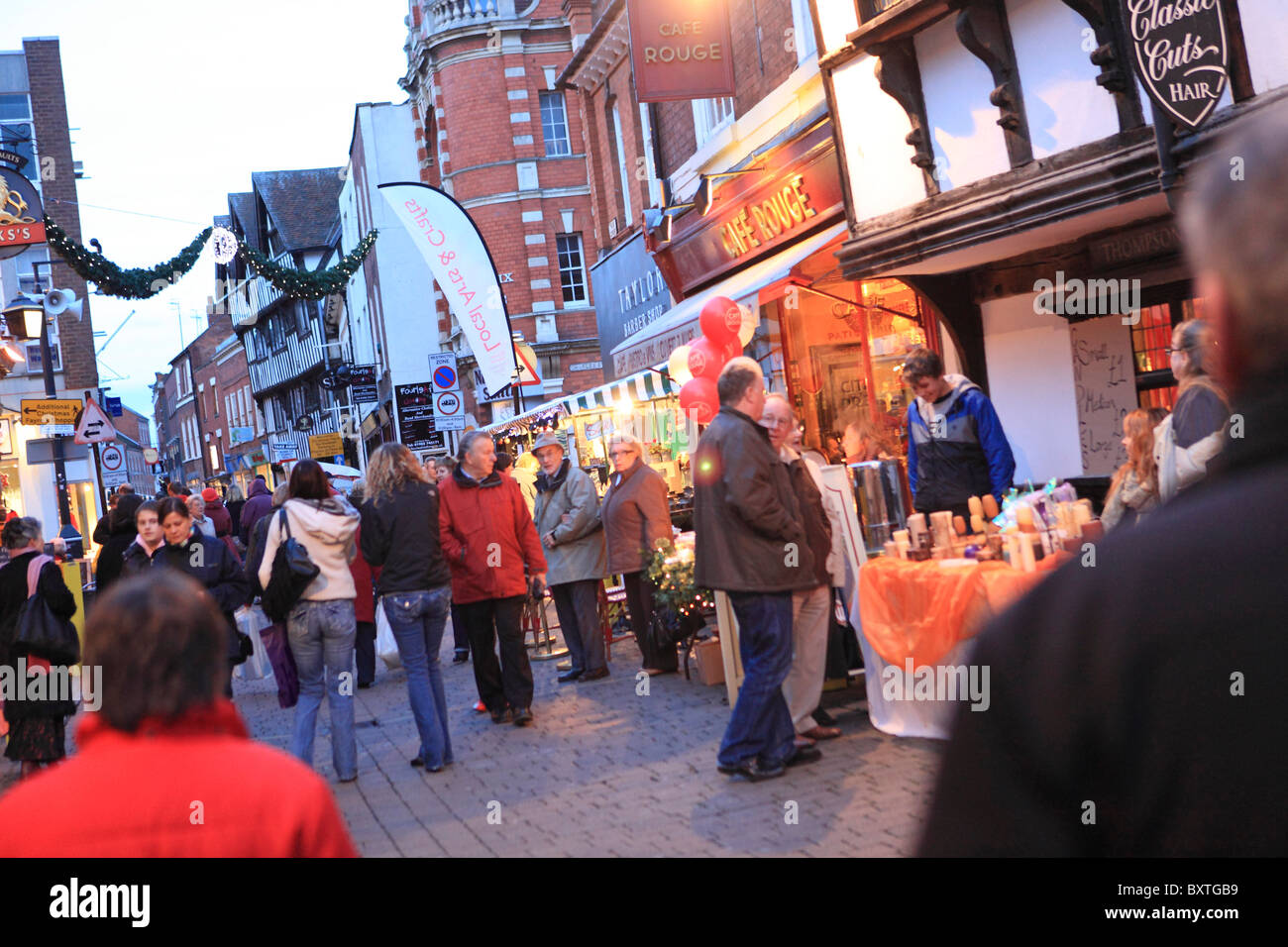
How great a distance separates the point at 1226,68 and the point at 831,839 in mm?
Result: 4598

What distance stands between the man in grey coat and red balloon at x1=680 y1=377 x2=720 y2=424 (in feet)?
4.48

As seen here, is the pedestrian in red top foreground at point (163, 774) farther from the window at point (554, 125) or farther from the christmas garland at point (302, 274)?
the window at point (554, 125)

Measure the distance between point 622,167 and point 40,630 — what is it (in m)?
15.6

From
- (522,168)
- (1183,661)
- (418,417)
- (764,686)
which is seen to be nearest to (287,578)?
(764,686)

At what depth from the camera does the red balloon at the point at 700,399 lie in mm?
9758

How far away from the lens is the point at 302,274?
2517cm

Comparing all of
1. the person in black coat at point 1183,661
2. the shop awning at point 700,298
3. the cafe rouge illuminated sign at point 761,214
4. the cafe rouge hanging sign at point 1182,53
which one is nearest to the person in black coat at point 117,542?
the shop awning at point 700,298

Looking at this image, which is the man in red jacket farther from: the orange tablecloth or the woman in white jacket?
the orange tablecloth

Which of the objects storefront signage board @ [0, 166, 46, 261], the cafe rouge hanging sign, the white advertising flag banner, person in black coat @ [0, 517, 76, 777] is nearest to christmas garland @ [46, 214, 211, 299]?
storefront signage board @ [0, 166, 46, 261]

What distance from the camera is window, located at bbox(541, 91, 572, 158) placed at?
112ft

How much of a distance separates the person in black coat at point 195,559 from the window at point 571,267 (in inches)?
1011

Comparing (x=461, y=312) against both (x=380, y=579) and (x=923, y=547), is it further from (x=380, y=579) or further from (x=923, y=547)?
(x=923, y=547)
